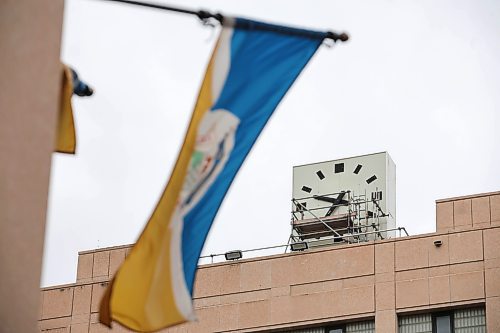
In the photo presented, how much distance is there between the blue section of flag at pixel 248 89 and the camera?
58.5 feet

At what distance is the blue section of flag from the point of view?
58.5ft

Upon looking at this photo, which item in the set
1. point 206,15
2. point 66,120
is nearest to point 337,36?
point 206,15

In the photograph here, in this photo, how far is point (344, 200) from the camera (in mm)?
43625

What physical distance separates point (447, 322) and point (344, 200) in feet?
21.7

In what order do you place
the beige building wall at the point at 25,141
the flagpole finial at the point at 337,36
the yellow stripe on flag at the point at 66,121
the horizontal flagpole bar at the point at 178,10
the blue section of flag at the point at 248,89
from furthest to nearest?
the flagpole finial at the point at 337,36 → the horizontal flagpole bar at the point at 178,10 → the yellow stripe on flag at the point at 66,121 → the blue section of flag at the point at 248,89 → the beige building wall at the point at 25,141

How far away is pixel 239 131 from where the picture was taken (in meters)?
18.4

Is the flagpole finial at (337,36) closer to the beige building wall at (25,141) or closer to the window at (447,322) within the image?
the beige building wall at (25,141)

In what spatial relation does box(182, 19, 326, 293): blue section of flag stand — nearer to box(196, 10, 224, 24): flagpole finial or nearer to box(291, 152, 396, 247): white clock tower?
box(196, 10, 224, 24): flagpole finial

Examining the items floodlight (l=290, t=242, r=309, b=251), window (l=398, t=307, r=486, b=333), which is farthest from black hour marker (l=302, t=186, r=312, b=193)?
window (l=398, t=307, r=486, b=333)

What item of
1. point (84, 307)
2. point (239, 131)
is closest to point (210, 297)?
point (84, 307)

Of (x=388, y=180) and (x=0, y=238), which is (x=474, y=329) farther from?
(x=0, y=238)

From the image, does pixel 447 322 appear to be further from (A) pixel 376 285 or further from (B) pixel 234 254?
(B) pixel 234 254

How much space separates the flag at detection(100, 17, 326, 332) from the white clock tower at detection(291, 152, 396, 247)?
22833 millimetres

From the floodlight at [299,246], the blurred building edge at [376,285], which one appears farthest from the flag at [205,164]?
the floodlight at [299,246]
